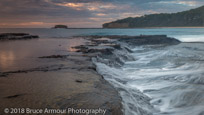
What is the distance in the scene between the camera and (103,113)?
414 cm

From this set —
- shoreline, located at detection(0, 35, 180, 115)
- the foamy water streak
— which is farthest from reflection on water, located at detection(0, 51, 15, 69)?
the foamy water streak

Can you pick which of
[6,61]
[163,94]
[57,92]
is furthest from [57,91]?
[6,61]

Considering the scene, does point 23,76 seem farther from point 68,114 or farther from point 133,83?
point 133,83

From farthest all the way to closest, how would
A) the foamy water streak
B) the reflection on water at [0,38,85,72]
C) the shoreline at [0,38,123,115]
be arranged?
the reflection on water at [0,38,85,72] → the foamy water streak → the shoreline at [0,38,123,115]

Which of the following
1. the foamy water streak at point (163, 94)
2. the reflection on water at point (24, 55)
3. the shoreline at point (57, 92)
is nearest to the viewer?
the shoreline at point (57, 92)

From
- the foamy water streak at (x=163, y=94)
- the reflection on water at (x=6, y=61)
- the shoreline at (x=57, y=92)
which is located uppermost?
the reflection on water at (x=6, y=61)

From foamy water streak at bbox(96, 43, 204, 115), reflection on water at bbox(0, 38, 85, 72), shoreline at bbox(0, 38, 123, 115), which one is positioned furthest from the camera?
reflection on water at bbox(0, 38, 85, 72)

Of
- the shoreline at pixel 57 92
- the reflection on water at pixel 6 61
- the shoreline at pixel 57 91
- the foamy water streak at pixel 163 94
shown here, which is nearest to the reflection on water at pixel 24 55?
the reflection on water at pixel 6 61

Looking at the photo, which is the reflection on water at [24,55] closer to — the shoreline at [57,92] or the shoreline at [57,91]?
the shoreline at [57,91]

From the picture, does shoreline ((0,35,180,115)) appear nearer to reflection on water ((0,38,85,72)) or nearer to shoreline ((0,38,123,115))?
shoreline ((0,38,123,115))

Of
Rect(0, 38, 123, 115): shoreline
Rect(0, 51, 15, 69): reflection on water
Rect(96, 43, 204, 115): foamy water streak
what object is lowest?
Rect(96, 43, 204, 115): foamy water streak

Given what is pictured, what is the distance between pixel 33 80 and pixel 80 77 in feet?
5.52

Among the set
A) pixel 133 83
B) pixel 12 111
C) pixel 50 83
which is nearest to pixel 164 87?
pixel 133 83

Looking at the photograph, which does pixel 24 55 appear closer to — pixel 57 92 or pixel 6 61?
pixel 6 61
